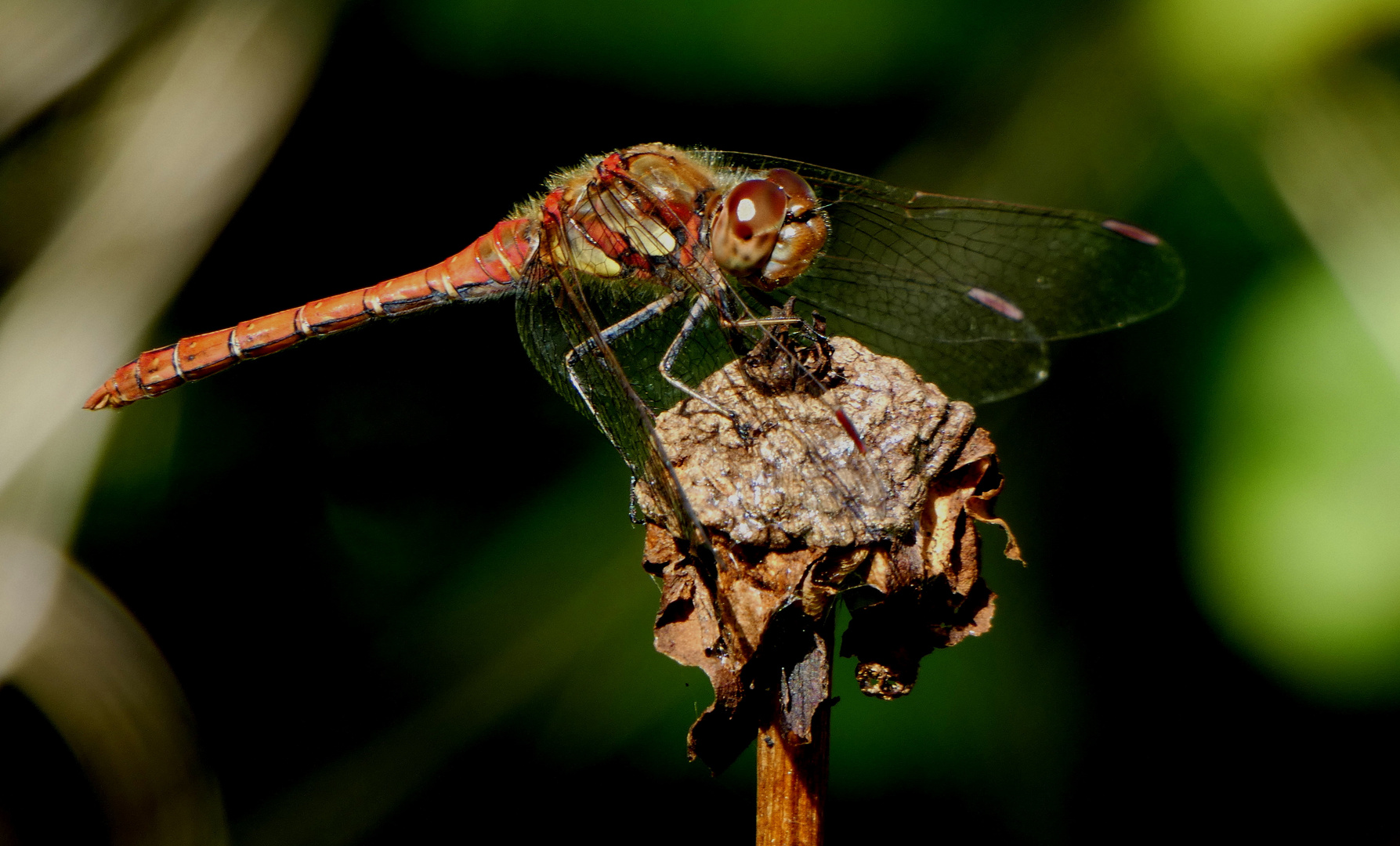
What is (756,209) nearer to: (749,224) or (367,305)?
(749,224)

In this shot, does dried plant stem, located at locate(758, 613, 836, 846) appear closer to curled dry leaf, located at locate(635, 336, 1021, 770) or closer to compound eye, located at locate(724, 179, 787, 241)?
curled dry leaf, located at locate(635, 336, 1021, 770)

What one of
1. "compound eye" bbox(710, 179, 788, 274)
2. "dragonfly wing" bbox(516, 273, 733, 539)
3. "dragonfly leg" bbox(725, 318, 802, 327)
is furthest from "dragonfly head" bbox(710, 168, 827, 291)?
"dragonfly leg" bbox(725, 318, 802, 327)

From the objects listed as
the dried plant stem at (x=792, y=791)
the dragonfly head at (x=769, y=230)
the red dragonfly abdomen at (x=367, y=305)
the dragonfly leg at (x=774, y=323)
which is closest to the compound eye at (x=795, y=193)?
the dragonfly head at (x=769, y=230)

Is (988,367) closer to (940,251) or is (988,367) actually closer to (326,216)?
(940,251)

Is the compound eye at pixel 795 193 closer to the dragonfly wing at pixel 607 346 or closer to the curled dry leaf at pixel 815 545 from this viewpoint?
the dragonfly wing at pixel 607 346

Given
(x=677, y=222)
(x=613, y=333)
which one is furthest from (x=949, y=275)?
(x=613, y=333)

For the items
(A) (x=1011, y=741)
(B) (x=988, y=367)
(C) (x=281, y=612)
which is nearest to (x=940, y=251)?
(B) (x=988, y=367)
